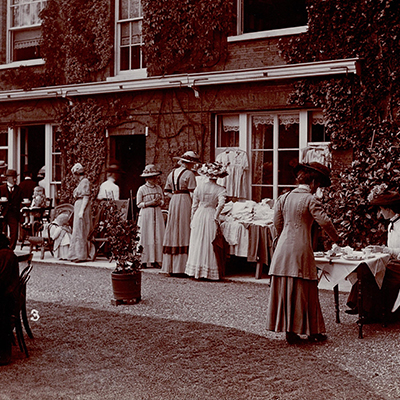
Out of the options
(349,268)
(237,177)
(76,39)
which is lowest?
(349,268)

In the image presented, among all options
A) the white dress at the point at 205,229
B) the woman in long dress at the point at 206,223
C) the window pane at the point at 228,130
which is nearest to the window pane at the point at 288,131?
the window pane at the point at 228,130

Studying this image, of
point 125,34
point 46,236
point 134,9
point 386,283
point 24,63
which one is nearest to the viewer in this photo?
point 386,283

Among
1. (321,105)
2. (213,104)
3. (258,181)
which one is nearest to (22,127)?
(213,104)

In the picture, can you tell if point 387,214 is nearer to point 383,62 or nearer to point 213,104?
point 383,62

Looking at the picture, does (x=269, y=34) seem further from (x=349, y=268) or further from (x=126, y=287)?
(x=349, y=268)

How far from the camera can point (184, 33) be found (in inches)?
586

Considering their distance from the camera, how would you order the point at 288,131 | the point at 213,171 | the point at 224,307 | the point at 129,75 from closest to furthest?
the point at 224,307 < the point at 213,171 < the point at 288,131 < the point at 129,75

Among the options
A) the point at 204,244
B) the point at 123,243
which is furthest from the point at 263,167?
the point at 123,243

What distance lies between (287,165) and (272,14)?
316cm

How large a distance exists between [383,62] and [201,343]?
7.23 meters

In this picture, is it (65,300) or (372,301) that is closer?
(372,301)

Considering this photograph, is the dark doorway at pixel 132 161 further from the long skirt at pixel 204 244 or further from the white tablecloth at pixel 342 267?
the white tablecloth at pixel 342 267

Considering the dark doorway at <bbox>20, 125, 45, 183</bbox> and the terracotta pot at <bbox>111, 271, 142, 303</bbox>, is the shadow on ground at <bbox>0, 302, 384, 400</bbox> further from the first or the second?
the dark doorway at <bbox>20, 125, 45, 183</bbox>

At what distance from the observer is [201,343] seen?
7266mm
